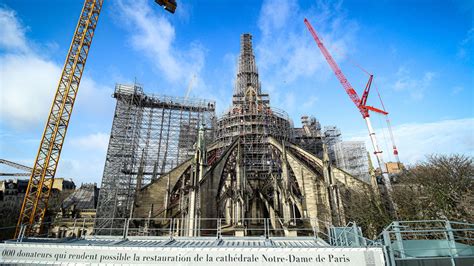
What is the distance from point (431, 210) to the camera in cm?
1434

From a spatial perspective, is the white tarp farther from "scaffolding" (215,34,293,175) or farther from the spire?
the spire

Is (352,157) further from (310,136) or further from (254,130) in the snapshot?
(254,130)

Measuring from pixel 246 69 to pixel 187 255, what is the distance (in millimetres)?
32821

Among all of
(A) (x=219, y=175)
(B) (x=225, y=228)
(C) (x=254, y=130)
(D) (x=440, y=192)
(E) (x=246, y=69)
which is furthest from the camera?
(E) (x=246, y=69)

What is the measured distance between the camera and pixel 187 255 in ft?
20.8

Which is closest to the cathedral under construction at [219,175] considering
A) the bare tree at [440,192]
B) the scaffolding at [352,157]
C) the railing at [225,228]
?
the railing at [225,228]

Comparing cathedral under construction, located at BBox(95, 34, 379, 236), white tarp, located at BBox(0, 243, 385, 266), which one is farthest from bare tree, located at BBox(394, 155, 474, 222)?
white tarp, located at BBox(0, 243, 385, 266)

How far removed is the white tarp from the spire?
29.6 metres

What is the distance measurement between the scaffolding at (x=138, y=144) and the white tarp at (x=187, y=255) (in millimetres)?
15514

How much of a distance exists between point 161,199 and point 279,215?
10983 mm

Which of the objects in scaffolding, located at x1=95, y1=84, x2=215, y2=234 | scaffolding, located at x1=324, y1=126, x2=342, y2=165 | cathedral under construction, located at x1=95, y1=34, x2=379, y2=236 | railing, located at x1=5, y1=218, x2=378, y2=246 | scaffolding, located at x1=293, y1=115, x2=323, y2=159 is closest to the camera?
railing, located at x1=5, y1=218, x2=378, y2=246

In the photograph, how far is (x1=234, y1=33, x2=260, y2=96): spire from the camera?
115ft

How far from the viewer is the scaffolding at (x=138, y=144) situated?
23.0m

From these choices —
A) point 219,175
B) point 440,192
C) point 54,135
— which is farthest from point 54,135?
point 440,192
